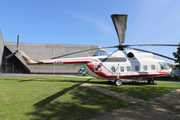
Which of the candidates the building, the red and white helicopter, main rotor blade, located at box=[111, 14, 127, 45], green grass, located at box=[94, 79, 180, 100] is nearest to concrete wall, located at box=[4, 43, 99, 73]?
the building

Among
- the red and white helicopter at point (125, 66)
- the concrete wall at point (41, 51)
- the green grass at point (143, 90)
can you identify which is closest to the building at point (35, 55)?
the concrete wall at point (41, 51)

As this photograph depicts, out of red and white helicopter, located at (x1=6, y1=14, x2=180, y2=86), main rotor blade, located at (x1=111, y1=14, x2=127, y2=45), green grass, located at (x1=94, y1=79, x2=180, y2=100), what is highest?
main rotor blade, located at (x1=111, y1=14, x2=127, y2=45)

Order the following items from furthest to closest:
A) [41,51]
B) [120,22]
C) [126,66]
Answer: [41,51]
[126,66]
[120,22]

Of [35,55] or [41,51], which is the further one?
[41,51]

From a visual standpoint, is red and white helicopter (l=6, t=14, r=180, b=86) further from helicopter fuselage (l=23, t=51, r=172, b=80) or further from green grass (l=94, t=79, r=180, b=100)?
green grass (l=94, t=79, r=180, b=100)

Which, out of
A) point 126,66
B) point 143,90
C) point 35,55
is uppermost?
point 35,55

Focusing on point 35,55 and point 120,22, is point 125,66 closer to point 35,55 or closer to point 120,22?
point 120,22

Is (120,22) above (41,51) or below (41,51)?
below

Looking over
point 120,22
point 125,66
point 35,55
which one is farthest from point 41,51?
point 120,22

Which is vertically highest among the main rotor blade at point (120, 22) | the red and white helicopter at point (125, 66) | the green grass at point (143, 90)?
the main rotor blade at point (120, 22)

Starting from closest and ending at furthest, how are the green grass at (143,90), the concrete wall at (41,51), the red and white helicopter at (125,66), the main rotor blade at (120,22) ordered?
the main rotor blade at (120,22) → the green grass at (143,90) → the red and white helicopter at (125,66) → the concrete wall at (41,51)

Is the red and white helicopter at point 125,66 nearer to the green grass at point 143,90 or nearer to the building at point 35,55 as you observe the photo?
the green grass at point 143,90

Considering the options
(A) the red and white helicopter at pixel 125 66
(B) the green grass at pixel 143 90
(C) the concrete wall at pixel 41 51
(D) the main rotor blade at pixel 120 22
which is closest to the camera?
(D) the main rotor blade at pixel 120 22

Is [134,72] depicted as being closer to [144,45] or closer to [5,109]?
[144,45]
